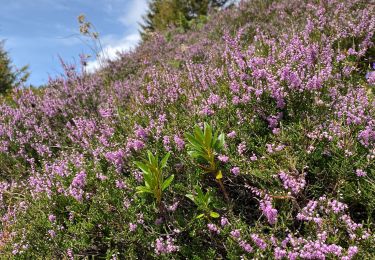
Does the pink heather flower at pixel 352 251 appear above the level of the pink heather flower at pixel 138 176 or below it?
below

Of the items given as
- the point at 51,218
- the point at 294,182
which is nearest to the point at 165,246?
the point at 294,182

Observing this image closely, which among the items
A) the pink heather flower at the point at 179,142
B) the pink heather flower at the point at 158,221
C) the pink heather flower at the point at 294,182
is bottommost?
the pink heather flower at the point at 294,182

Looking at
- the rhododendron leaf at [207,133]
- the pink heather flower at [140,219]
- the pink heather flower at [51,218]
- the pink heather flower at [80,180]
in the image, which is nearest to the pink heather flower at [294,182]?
the rhododendron leaf at [207,133]

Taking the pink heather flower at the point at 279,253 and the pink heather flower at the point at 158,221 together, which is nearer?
the pink heather flower at the point at 279,253

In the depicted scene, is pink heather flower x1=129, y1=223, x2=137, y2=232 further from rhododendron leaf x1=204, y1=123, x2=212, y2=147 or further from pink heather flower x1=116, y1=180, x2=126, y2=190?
rhododendron leaf x1=204, y1=123, x2=212, y2=147

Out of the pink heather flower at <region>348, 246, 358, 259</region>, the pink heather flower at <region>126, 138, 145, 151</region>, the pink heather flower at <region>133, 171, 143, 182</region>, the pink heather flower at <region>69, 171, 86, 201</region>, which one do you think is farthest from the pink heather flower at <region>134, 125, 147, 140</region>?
the pink heather flower at <region>348, 246, 358, 259</region>

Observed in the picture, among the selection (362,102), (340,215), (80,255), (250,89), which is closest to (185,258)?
(80,255)

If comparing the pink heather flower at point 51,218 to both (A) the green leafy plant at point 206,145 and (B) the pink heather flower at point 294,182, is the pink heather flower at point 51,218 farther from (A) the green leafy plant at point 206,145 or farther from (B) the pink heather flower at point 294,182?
(B) the pink heather flower at point 294,182

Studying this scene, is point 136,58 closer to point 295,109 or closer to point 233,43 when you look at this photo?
point 233,43

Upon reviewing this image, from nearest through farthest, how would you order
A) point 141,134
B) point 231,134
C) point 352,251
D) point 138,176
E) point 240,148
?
point 352,251
point 240,148
point 231,134
point 138,176
point 141,134

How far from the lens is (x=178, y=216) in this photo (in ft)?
7.97

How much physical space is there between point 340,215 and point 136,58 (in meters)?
7.79

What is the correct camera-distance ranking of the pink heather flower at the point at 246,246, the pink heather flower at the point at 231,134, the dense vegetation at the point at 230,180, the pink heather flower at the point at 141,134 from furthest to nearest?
the pink heather flower at the point at 141,134 < the pink heather flower at the point at 231,134 < the dense vegetation at the point at 230,180 < the pink heather flower at the point at 246,246

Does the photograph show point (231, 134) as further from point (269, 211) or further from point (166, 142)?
point (269, 211)
